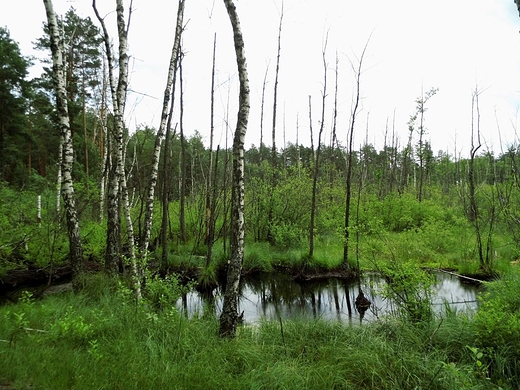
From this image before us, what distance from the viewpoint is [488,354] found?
13.5ft

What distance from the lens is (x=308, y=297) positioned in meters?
9.50

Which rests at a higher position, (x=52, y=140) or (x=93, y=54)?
(x=93, y=54)

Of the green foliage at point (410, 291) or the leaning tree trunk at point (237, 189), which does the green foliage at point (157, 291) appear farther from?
the green foliage at point (410, 291)

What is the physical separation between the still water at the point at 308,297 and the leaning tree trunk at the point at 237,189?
2906 millimetres

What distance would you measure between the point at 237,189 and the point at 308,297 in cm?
618

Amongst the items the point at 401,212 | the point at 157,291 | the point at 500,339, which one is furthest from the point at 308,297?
the point at 401,212

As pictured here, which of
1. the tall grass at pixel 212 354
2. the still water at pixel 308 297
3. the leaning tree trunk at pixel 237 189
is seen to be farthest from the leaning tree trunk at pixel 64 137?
the leaning tree trunk at pixel 237 189

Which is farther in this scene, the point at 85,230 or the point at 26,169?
the point at 26,169

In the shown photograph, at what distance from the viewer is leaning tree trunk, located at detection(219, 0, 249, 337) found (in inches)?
175

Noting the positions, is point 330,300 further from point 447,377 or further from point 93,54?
point 93,54

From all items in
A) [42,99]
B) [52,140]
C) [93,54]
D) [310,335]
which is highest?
[93,54]

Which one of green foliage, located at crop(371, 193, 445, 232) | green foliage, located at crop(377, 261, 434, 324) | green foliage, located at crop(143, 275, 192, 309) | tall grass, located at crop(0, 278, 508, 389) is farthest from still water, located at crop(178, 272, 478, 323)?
green foliage, located at crop(371, 193, 445, 232)

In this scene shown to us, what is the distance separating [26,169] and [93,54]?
7012 millimetres

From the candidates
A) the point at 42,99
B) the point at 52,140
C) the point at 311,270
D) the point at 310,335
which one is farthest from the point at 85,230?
the point at 52,140
